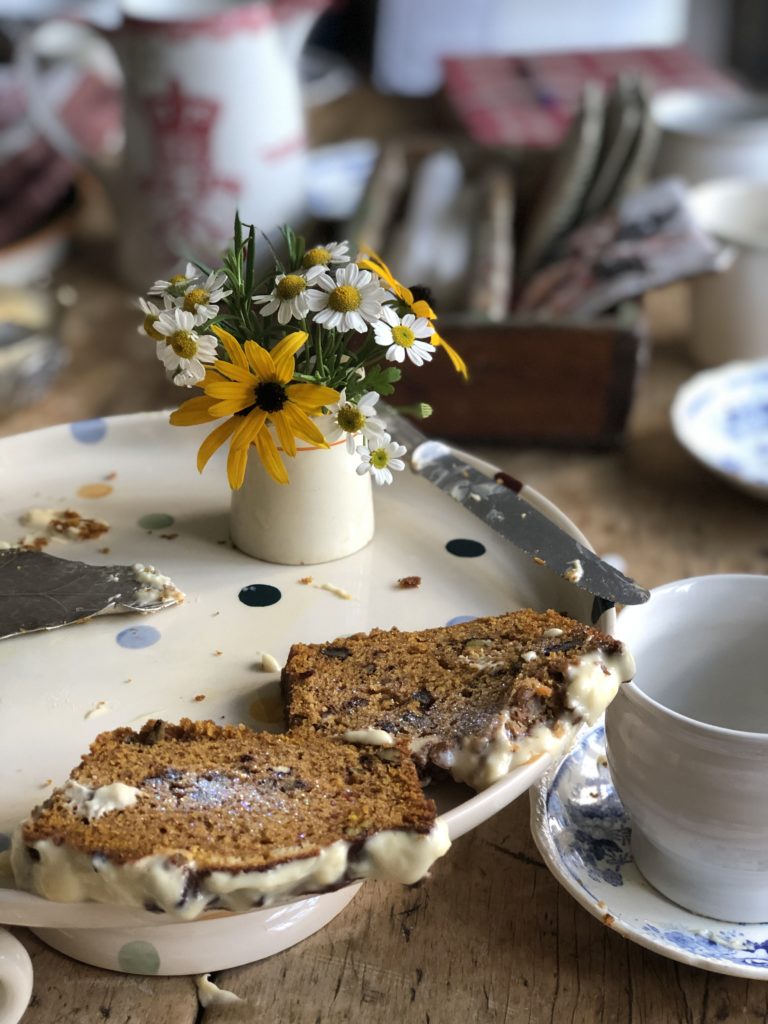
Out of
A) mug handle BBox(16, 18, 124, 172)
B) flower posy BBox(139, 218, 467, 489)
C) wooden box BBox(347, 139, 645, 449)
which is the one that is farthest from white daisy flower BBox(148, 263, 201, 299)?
mug handle BBox(16, 18, 124, 172)

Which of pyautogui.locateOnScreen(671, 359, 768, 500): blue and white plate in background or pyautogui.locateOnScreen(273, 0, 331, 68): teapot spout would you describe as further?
pyautogui.locateOnScreen(273, 0, 331, 68): teapot spout

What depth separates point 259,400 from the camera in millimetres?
490

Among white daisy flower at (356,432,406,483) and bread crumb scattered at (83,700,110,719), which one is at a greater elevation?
white daisy flower at (356,432,406,483)

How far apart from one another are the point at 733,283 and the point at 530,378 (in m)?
0.24

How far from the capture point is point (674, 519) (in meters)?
0.85

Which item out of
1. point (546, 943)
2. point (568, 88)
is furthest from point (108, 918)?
point (568, 88)

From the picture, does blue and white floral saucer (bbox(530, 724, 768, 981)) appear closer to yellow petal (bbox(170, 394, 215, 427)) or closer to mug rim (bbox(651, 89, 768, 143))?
yellow petal (bbox(170, 394, 215, 427))

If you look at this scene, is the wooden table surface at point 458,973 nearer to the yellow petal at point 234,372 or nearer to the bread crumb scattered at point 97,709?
the bread crumb scattered at point 97,709

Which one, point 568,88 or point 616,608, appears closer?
point 616,608

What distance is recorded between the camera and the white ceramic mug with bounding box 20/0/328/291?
999mm

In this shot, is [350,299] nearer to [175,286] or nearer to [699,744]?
[175,286]

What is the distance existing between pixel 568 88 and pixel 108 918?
4.26 ft

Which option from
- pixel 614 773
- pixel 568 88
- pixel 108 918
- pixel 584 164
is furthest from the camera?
pixel 568 88

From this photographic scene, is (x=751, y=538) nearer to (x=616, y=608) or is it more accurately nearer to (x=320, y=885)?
(x=616, y=608)
